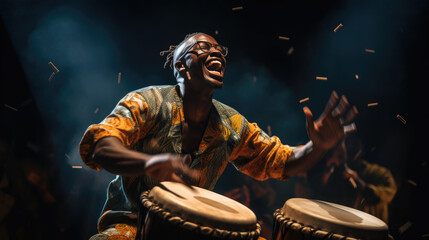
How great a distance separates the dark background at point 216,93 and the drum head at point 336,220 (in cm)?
198

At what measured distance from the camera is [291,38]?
3.86 metres

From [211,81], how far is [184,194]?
0.76 m

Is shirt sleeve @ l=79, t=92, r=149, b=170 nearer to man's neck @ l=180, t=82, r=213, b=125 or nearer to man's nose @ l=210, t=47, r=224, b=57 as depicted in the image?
man's neck @ l=180, t=82, r=213, b=125

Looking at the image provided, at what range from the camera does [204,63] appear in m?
2.08

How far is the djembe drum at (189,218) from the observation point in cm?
137

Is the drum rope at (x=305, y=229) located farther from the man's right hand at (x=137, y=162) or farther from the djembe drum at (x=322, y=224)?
the man's right hand at (x=137, y=162)

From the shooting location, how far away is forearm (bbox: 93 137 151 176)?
1.50m

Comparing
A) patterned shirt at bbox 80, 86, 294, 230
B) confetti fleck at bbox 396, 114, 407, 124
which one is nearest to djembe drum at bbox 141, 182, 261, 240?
patterned shirt at bbox 80, 86, 294, 230

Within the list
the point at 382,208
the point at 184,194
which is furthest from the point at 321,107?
the point at 184,194

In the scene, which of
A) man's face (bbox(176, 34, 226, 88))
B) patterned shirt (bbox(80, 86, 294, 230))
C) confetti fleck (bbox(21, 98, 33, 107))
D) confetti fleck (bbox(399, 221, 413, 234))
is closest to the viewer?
patterned shirt (bbox(80, 86, 294, 230))

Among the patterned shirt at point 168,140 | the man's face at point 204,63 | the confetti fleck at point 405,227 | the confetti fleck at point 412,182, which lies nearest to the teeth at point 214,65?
the man's face at point 204,63

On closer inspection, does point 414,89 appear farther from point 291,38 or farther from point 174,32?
point 174,32

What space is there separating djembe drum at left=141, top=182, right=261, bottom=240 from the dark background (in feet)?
6.26

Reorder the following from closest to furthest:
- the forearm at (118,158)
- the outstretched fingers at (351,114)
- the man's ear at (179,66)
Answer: the forearm at (118,158)
the outstretched fingers at (351,114)
the man's ear at (179,66)
